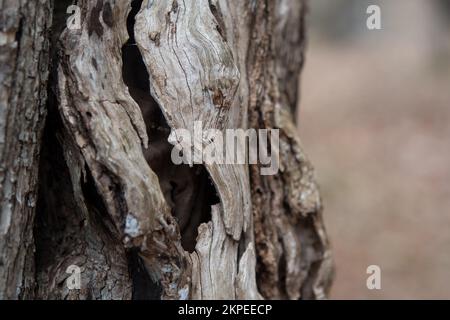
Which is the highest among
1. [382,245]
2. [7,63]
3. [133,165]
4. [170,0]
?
[170,0]

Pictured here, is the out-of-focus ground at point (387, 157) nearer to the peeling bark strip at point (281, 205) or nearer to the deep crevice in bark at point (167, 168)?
the peeling bark strip at point (281, 205)

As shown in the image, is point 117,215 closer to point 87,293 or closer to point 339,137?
point 87,293

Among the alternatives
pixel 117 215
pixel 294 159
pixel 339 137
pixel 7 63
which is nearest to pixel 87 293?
pixel 117 215

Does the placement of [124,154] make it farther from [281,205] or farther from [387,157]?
[387,157]

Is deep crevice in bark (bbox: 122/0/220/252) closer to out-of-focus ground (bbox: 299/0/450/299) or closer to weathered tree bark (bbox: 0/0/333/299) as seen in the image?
weathered tree bark (bbox: 0/0/333/299)

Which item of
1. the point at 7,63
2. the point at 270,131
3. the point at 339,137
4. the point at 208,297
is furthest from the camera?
the point at 339,137

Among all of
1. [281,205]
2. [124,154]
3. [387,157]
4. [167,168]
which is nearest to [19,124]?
[124,154]

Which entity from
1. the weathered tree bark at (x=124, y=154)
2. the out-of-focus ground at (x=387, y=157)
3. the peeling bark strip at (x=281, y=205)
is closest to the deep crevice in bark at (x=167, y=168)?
the weathered tree bark at (x=124, y=154)

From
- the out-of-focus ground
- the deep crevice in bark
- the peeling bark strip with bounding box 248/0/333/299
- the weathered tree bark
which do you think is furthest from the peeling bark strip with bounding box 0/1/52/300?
the out-of-focus ground
